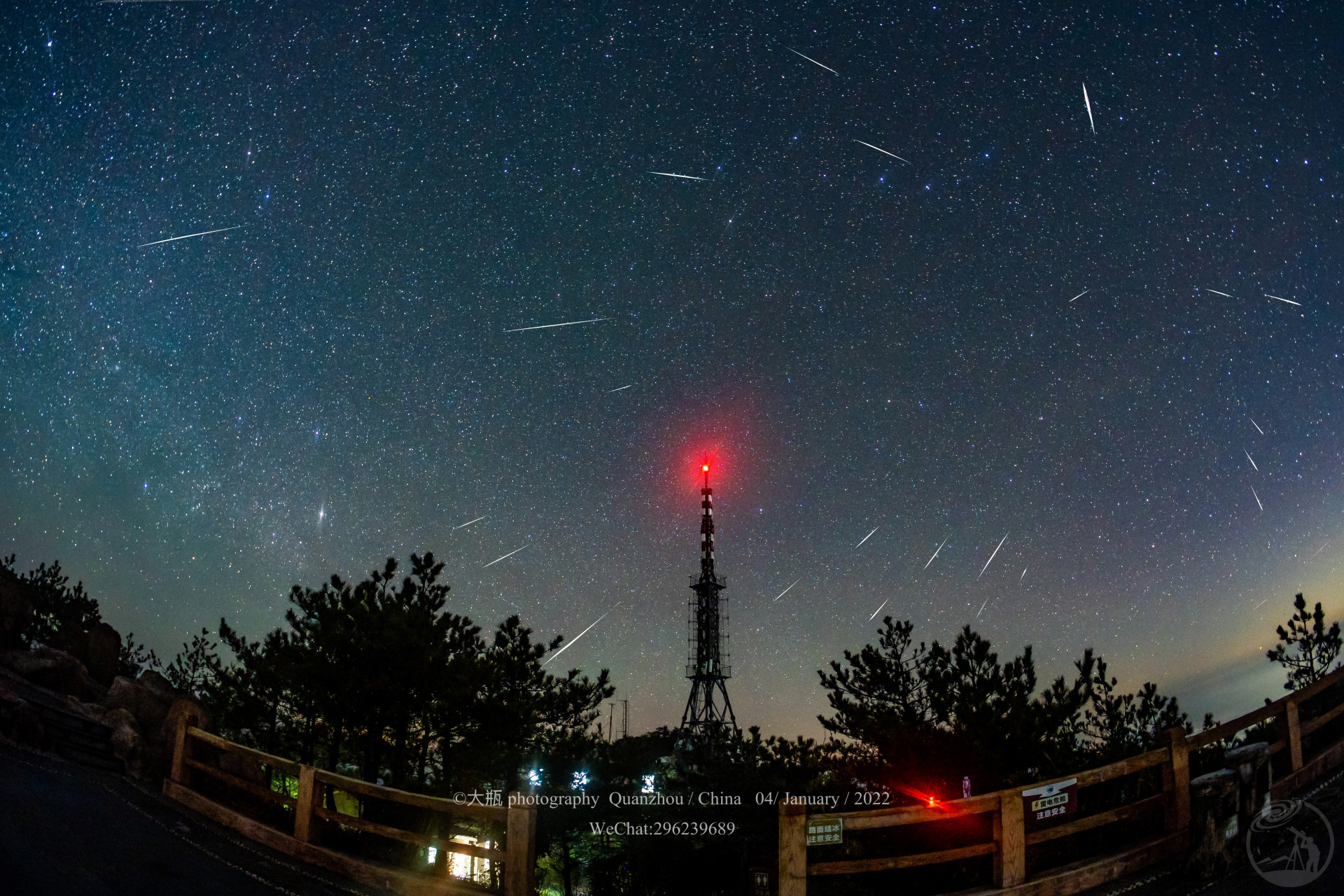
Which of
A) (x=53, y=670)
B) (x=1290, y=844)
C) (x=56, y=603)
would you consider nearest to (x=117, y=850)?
(x=1290, y=844)

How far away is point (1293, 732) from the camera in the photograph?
9.70m

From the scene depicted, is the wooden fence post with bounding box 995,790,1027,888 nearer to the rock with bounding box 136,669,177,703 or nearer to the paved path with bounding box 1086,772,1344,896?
the paved path with bounding box 1086,772,1344,896

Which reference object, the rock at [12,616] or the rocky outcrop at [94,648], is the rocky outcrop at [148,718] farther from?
the rocky outcrop at [94,648]

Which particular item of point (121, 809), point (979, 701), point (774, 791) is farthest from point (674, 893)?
point (121, 809)

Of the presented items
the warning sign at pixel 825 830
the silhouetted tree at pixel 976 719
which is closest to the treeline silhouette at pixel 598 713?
the silhouetted tree at pixel 976 719

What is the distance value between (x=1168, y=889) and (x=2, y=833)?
11880 mm

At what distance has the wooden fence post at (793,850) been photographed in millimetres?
7996

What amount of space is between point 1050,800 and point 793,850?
9.20 feet

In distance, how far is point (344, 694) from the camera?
18438 mm

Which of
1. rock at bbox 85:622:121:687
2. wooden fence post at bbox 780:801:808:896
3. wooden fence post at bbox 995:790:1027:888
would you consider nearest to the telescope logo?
wooden fence post at bbox 995:790:1027:888

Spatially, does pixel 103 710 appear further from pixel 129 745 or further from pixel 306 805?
pixel 306 805

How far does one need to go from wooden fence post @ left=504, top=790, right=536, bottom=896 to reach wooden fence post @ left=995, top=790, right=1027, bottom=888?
16.3 ft

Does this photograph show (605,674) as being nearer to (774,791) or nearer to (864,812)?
(774,791)

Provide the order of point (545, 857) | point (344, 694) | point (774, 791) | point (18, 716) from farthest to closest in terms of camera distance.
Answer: point (545, 857) < point (774, 791) < point (344, 694) < point (18, 716)
